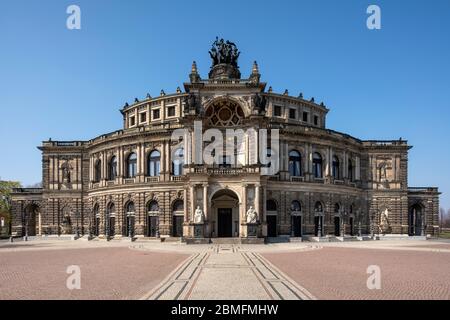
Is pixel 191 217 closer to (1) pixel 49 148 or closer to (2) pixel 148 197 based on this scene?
(2) pixel 148 197

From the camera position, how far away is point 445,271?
72.7ft

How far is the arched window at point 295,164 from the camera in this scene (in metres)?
58.0

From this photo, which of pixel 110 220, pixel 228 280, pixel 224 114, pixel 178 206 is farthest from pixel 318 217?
pixel 228 280

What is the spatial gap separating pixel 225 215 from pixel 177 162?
11.0 meters

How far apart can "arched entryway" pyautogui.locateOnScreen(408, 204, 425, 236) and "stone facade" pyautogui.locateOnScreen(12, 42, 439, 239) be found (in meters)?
0.26

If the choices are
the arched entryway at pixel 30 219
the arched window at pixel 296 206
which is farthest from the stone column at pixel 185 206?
the arched entryway at pixel 30 219

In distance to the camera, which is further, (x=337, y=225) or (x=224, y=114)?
(x=337, y=225)

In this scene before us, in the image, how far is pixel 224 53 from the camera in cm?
5681

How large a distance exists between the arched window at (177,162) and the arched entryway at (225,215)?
8356 mm

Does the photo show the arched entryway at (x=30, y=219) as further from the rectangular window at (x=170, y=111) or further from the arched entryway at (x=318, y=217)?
the arched entryway at (x=318, y=217)

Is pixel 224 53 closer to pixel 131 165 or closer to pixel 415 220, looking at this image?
pixel 131 165

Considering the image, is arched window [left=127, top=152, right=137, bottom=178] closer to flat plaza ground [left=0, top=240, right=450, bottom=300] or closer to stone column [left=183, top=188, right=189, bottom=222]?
stone column [left=183, top=188, right=189, bottom=222]

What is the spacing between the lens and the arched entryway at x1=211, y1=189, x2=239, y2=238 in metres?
52.4
